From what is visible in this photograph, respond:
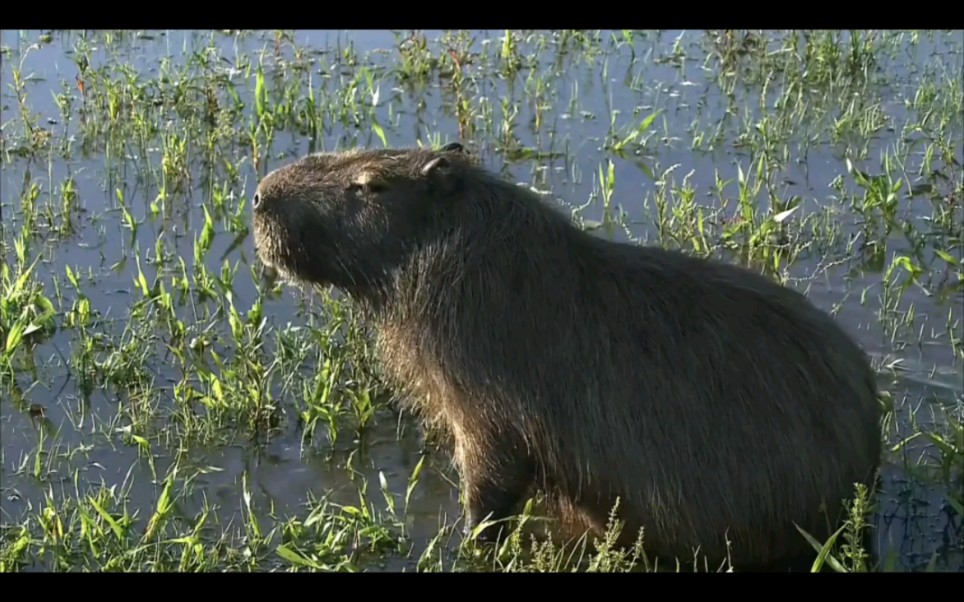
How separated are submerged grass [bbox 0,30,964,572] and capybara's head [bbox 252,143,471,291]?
0.70 meters

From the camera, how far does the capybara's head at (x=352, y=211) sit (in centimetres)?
471

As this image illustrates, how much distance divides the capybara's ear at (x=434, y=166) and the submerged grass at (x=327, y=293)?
1053mm

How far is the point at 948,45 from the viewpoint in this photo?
31.9 ft

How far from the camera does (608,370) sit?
445cm

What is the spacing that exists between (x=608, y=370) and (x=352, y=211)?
40.5 inches

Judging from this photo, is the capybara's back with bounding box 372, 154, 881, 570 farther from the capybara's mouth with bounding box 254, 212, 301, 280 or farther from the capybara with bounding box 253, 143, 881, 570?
the capybara's mouth with bounding box 254, 212, 301, 280

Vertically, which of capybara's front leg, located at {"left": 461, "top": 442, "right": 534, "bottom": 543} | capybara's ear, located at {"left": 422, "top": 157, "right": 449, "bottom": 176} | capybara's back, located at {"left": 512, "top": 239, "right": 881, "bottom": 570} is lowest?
capybara's front leg, located at {"left": 461, "top": 442, "right": 534, "bottom": 543}

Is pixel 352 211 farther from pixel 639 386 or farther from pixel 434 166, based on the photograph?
pixel 639 386

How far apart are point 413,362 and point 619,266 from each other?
758 millimetres

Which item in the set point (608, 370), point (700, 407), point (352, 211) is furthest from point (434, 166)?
point (700, 407)

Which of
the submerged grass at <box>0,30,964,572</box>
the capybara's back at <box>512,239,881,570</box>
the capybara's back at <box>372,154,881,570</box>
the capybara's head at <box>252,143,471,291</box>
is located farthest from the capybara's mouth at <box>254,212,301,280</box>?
the capybara's back at <box>512,239,881,570</box>

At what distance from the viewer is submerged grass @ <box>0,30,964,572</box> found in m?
4.82
